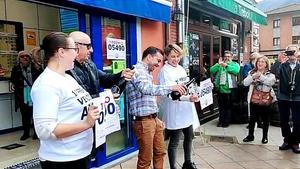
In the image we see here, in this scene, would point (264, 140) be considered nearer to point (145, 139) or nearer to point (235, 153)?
point (235, 153)

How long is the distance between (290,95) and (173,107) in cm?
238

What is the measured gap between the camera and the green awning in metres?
6.62

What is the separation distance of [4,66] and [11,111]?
37.2 inches

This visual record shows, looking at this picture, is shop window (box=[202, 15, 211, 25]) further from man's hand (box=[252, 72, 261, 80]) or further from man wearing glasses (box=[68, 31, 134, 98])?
man wearing glasses (box=[68, 31, 134, 98])

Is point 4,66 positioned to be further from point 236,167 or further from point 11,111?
point 236,167

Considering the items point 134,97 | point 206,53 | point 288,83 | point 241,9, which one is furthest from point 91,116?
point 241,9

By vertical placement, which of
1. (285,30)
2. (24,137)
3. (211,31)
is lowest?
(24,137)

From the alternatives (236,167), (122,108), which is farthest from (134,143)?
(236,167)

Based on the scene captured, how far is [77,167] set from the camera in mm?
2076

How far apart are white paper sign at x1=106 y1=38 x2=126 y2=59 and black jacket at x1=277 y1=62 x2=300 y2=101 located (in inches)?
105

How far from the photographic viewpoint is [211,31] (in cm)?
838

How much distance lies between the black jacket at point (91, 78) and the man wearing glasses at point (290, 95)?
340 centimetres

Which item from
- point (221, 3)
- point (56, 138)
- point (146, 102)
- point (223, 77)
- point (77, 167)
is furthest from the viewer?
point (223, 77)

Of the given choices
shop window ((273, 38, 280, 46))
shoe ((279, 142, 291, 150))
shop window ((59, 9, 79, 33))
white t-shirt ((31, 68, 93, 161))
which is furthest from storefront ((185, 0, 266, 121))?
shop window ((273, 38, 280, 46))
